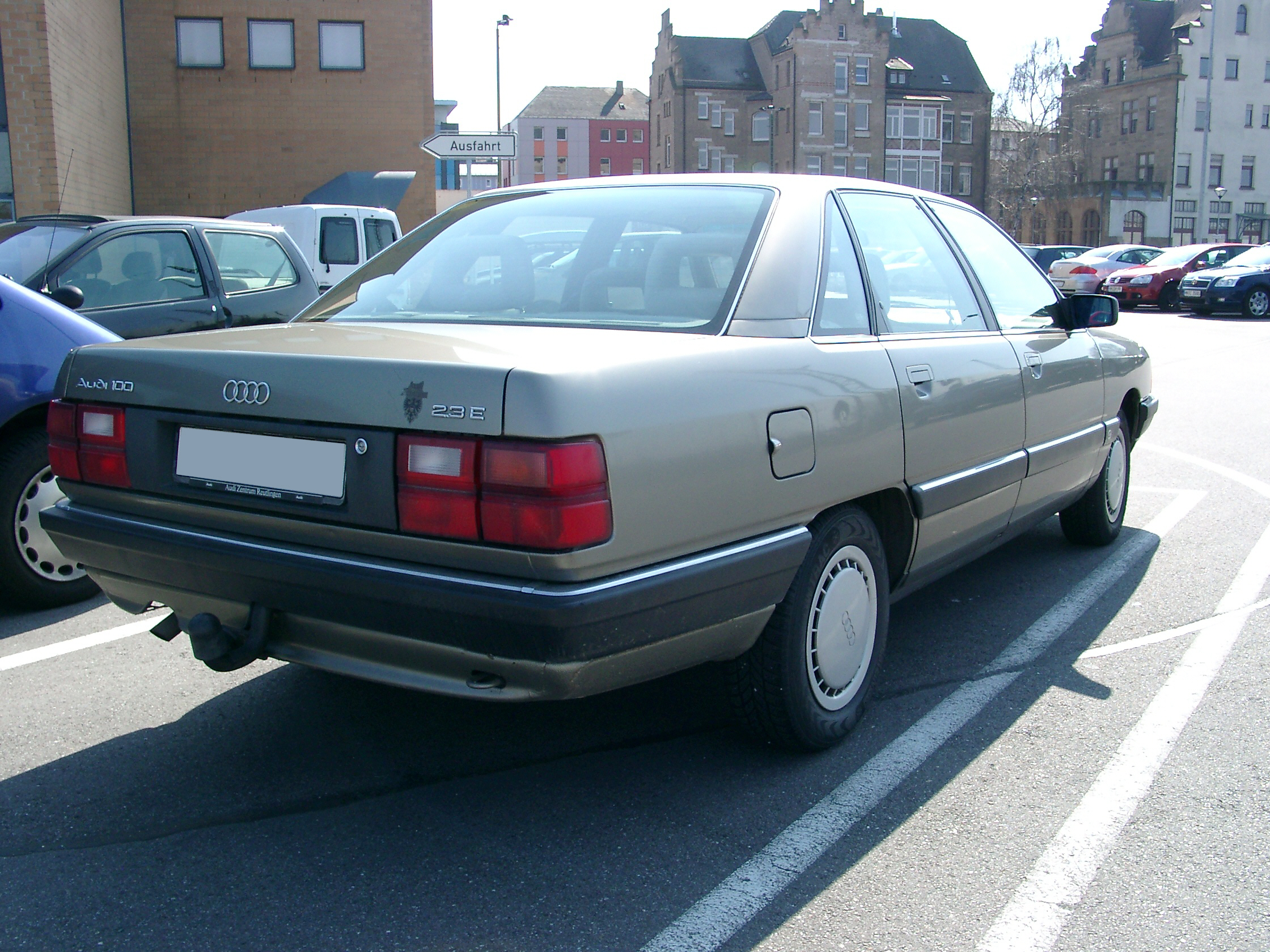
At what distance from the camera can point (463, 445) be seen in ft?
7.63

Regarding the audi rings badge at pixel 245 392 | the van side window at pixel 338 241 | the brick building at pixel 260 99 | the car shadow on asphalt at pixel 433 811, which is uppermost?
the brick building at pixel 260 99

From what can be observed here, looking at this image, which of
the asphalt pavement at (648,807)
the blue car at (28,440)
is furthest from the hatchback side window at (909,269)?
the blue car at (28,440)

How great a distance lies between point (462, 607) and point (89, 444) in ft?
4.16

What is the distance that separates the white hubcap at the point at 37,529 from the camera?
4430 millimetres

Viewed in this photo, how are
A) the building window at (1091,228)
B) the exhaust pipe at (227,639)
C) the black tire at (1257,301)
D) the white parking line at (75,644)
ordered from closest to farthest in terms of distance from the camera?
1. the exhaust pipe at (227,639)
2. the white parking line at (75,644)
3. the black tire at (1257,301)
4. the building window at (1091,228)

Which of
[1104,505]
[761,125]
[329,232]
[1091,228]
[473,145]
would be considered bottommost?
[1104,505]

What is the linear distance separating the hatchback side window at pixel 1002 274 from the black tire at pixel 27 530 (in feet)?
11.8

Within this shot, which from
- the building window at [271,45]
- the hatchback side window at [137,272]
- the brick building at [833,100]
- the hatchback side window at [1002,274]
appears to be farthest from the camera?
the brick building at [833,100]

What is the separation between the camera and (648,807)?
2.87 metres

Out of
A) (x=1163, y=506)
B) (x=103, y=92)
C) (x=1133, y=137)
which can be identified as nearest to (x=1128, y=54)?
(x=1133, y=137)

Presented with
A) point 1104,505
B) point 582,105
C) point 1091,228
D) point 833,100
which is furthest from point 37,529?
point 582,105

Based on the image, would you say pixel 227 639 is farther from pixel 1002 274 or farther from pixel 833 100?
pixel 833 100

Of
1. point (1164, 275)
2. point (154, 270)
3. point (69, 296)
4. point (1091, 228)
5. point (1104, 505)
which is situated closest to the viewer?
point (69, 296)

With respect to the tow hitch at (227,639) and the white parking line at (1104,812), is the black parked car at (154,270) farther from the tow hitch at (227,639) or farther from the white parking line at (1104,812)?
the white parking line at (1104,812)
